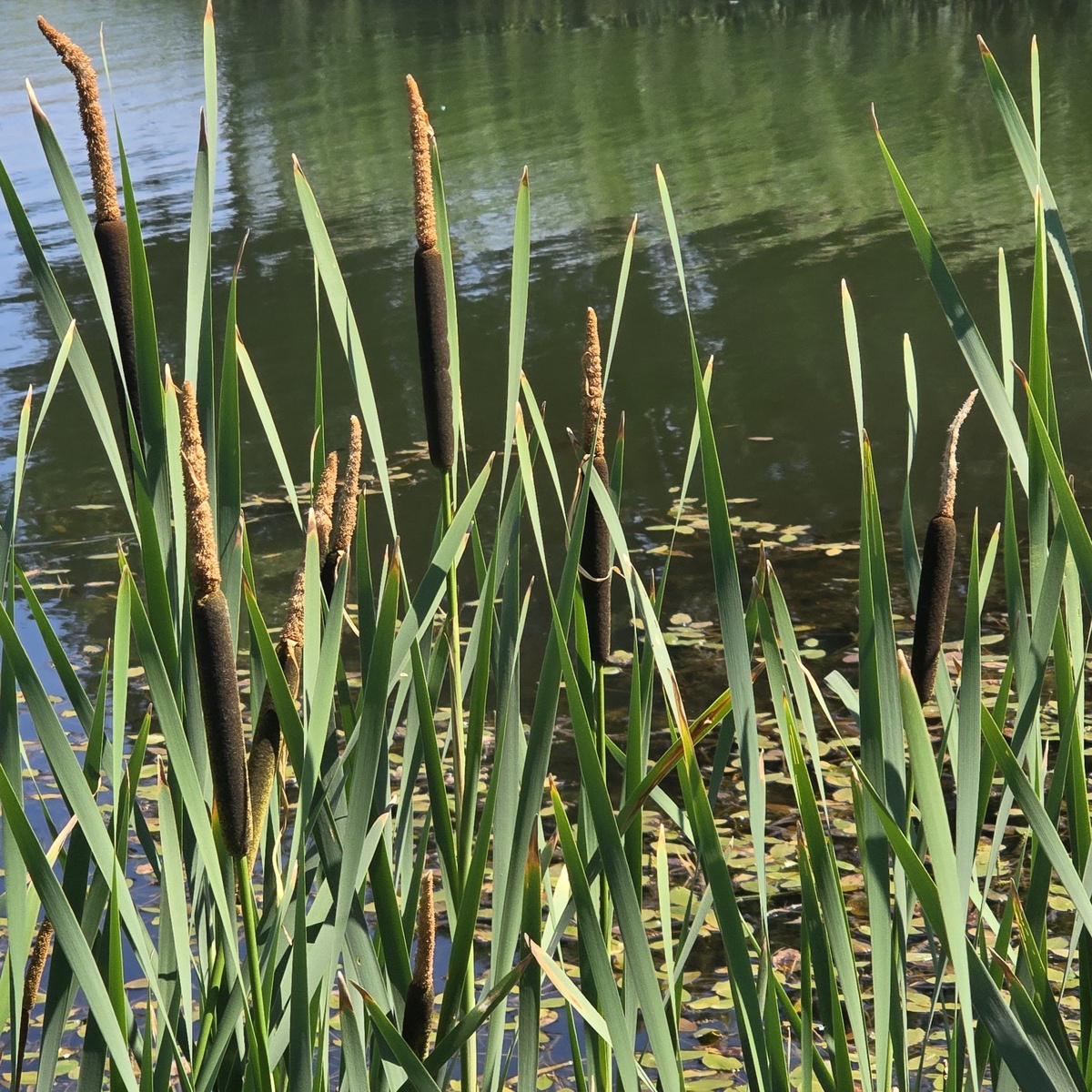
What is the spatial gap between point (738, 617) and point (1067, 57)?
60.3 feet

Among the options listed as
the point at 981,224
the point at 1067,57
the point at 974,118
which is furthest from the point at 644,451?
the point at 1067,57

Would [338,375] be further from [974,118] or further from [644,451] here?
[974,118]

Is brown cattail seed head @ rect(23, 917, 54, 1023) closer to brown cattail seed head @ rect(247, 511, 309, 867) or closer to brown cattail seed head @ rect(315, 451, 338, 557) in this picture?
brown cattail seed head @ rect(247, 511, 309, 867)

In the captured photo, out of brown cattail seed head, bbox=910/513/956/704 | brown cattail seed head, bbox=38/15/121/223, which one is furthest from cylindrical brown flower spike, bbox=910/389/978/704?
brown cattail seed head, bbox=38/15/121/223

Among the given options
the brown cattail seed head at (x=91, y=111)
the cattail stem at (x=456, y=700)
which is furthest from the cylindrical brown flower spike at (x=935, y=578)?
the brown cattail seed head at (x=91, y=111)

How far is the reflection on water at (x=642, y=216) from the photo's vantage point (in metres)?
7.24

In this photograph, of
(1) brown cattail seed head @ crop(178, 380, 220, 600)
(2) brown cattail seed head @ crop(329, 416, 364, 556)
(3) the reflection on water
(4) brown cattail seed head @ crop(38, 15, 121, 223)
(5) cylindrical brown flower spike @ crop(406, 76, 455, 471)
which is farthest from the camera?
(3) the reflection on water

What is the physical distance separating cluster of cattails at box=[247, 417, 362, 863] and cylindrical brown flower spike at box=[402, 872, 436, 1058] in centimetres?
13

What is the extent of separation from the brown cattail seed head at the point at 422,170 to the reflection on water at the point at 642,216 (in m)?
4.91

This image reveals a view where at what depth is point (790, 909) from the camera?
3311 mm

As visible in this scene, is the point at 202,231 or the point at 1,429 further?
the point at 1,429

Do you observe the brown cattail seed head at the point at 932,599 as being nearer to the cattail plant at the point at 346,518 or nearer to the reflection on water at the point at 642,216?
the cattail plant at the point at 346,518

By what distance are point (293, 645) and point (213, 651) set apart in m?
0.17

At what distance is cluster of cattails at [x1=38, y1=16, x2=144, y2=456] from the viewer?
2.97 ft
